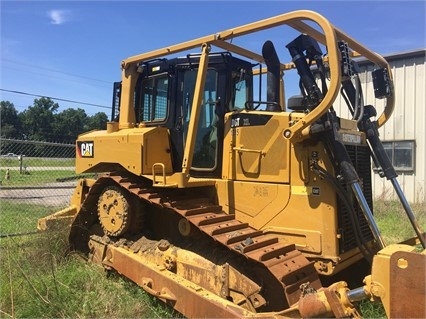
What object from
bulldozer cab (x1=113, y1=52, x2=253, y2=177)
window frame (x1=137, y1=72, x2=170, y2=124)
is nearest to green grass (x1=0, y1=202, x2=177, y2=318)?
bulldozer cab (x1=113, y1=52, x2=253, y2=177)

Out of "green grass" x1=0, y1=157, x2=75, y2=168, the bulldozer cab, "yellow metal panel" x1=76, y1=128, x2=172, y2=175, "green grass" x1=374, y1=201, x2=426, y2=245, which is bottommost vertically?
"green grass" x1=374, y1=201, x2=426, y2=245

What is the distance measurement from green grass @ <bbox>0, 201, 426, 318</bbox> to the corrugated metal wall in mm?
8962

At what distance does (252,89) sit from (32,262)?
3.66 metres

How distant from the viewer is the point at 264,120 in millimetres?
4648

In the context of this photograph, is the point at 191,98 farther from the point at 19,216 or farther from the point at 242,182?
the point at 19,216

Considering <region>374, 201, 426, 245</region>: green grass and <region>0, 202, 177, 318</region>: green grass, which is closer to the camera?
<region>0, 202, 177, 318</region>: green grass

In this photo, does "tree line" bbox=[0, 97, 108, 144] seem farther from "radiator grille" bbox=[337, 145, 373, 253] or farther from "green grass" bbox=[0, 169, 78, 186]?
"radiator grille" bbox=[337, 145, 373, 253]

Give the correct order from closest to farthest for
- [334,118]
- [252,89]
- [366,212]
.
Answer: [366,212]
[334,118]
[252,89]

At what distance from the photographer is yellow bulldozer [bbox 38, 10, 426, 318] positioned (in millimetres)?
4047

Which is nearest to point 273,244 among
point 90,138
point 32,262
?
point 90,138

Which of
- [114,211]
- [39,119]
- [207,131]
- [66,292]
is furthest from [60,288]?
[39,119]

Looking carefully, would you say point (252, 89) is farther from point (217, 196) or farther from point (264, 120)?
point (217, 196)

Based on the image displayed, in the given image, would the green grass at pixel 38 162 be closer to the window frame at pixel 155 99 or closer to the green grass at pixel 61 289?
the green grass at pixel 61 289

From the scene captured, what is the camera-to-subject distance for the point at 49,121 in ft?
225
